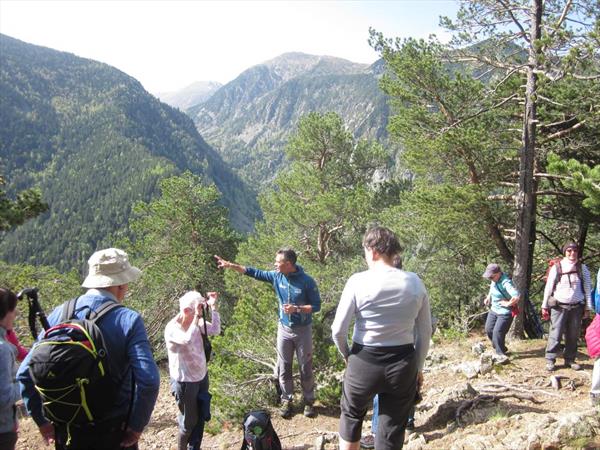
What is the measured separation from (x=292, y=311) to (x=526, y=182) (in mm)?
5017

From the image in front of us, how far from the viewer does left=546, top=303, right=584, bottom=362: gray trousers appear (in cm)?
523

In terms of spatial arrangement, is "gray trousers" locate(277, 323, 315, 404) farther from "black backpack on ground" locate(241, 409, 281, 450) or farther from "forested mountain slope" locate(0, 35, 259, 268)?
"forested mountain slope" locate(0, 35, 259, 268)

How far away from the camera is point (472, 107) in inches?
298

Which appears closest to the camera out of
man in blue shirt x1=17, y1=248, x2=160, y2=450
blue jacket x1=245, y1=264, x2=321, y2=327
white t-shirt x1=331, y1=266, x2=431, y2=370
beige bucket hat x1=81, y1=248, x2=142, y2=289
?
man in blue shirt x1=17, y1=248, x2=160, y2=450

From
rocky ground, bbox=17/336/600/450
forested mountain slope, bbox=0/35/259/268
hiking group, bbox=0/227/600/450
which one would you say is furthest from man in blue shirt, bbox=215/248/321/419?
forested mountain slope, bbox=0/35/259/268

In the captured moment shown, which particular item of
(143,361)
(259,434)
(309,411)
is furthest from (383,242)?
(309,411)

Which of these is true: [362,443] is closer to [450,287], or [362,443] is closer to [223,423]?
[223,423]

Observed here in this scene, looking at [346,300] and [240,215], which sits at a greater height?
[346,300]

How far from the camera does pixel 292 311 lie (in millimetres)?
4344

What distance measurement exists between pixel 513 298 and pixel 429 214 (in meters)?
3.19

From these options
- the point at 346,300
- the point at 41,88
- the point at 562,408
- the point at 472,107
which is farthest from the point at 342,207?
the point at 41,88

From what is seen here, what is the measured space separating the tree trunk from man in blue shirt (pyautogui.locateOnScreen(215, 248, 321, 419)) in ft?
14.6

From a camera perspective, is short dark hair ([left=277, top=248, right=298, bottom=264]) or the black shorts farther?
short dark hair ([left=277, top=248, right=298, bottom=264])

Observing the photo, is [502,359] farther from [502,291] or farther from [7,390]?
[7,390]
